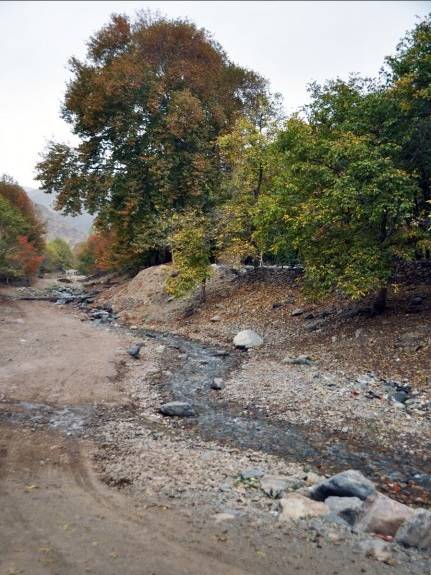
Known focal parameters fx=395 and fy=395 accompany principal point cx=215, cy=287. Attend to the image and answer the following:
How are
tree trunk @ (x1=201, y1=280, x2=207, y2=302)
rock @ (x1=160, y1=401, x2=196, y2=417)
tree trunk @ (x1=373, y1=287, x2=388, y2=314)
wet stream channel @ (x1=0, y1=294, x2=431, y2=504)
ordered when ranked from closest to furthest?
wet stream channel @ (x1=0, y1=294, x2=431, y2=504)
rock @ (x1=160, y1=401, x2=196, y2=417)
tree trunk @ (x1=373, y1=287, x2=388, y2=314)
tree trunk @ (x1=201, y1=280, x2=207, y2=302)

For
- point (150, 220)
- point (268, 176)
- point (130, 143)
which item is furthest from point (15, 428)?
point (130, 143)

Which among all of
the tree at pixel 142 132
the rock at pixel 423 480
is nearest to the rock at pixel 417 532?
the rock at pixel 423 480

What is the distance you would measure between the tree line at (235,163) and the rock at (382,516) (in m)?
8.97

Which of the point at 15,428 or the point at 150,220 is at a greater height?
the point at 150,220

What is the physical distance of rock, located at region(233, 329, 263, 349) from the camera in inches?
782

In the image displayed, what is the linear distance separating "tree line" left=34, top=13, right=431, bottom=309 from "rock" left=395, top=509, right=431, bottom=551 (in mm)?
9330

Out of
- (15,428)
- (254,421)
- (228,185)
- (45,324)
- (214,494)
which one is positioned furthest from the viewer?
(228,185)

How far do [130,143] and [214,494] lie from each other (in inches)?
1198

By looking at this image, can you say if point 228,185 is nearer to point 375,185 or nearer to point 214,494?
point 375,185

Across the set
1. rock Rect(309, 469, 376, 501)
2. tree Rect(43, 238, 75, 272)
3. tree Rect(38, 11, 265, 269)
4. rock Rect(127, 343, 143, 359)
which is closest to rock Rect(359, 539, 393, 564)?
rock Rect(309, 469, 376, 501)

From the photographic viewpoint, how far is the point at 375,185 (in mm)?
14203

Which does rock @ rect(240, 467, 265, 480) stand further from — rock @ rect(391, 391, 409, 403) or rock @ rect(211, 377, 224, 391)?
rock @ rect(391, 391, 409, 403)

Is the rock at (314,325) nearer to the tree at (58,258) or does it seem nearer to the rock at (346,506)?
the rock at (346,506)

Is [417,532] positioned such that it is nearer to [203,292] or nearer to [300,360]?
[300,360]
